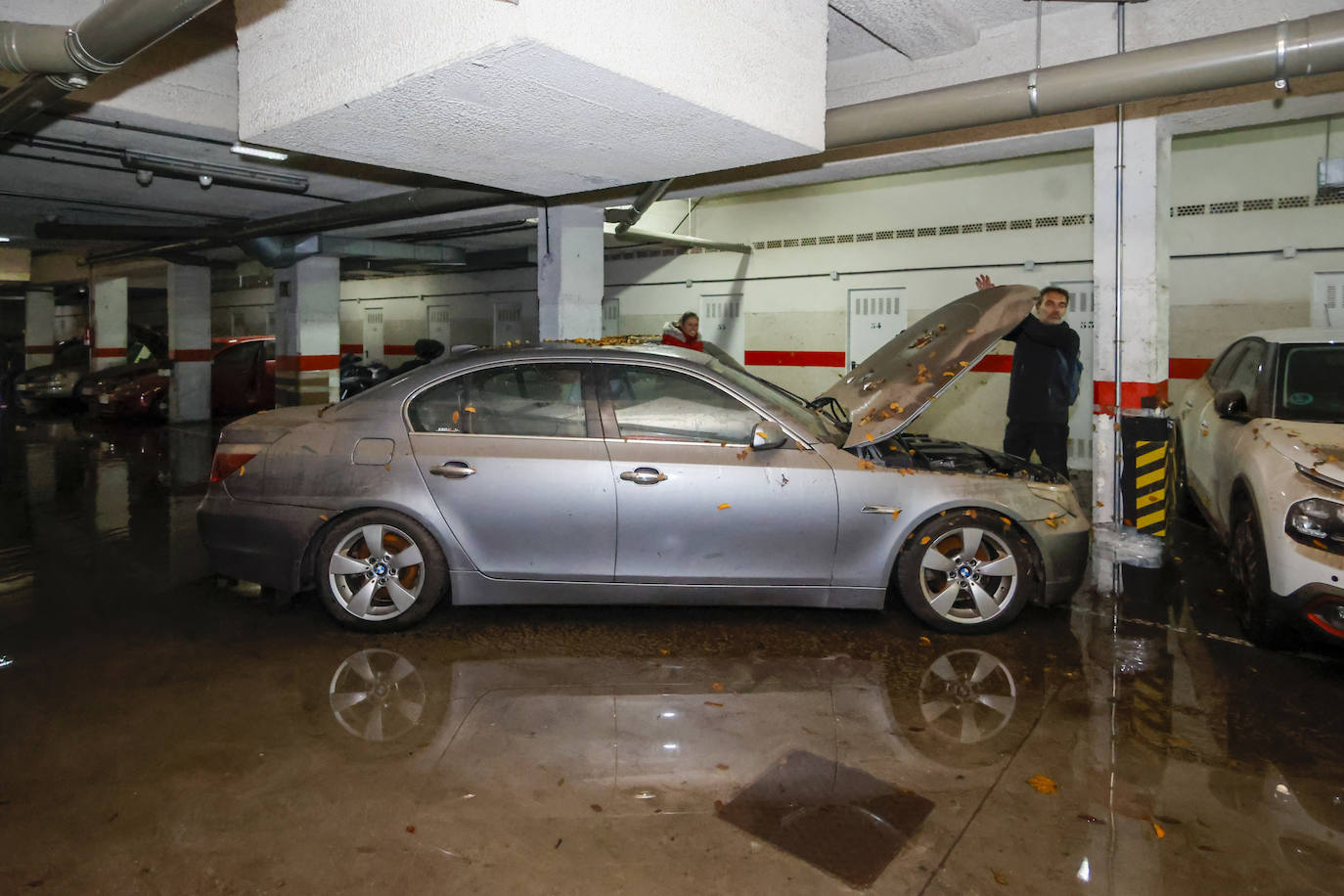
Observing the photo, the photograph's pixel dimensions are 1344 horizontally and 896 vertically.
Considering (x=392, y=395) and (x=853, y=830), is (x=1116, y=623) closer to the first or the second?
(x=853, y=830)

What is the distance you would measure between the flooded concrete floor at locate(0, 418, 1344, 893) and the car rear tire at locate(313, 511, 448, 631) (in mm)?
138

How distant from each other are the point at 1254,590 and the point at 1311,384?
146 cm

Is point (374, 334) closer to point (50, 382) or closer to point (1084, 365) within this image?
point (50, 382)

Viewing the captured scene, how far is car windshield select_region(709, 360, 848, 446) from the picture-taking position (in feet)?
14.6

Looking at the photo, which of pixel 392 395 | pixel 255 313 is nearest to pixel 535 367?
pixel 392 395

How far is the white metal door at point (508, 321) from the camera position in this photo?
54.2 ft

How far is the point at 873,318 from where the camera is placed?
1166cm

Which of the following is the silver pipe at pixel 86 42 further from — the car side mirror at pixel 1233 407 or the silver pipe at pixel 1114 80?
the car side mirror at pixel 1233 407

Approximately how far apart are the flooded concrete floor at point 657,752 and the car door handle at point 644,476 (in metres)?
Result: 0.81

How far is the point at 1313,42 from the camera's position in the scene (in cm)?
439

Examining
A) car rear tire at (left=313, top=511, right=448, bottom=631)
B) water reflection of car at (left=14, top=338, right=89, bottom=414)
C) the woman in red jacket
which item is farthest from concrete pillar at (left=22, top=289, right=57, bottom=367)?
car rear tire at (left=313, top=511, right=448, bottom=631)

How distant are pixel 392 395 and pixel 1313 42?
4933mm

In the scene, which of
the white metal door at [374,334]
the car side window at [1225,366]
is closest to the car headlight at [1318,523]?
the car side window at [1225,366]

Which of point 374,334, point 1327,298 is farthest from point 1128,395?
point 374,334
